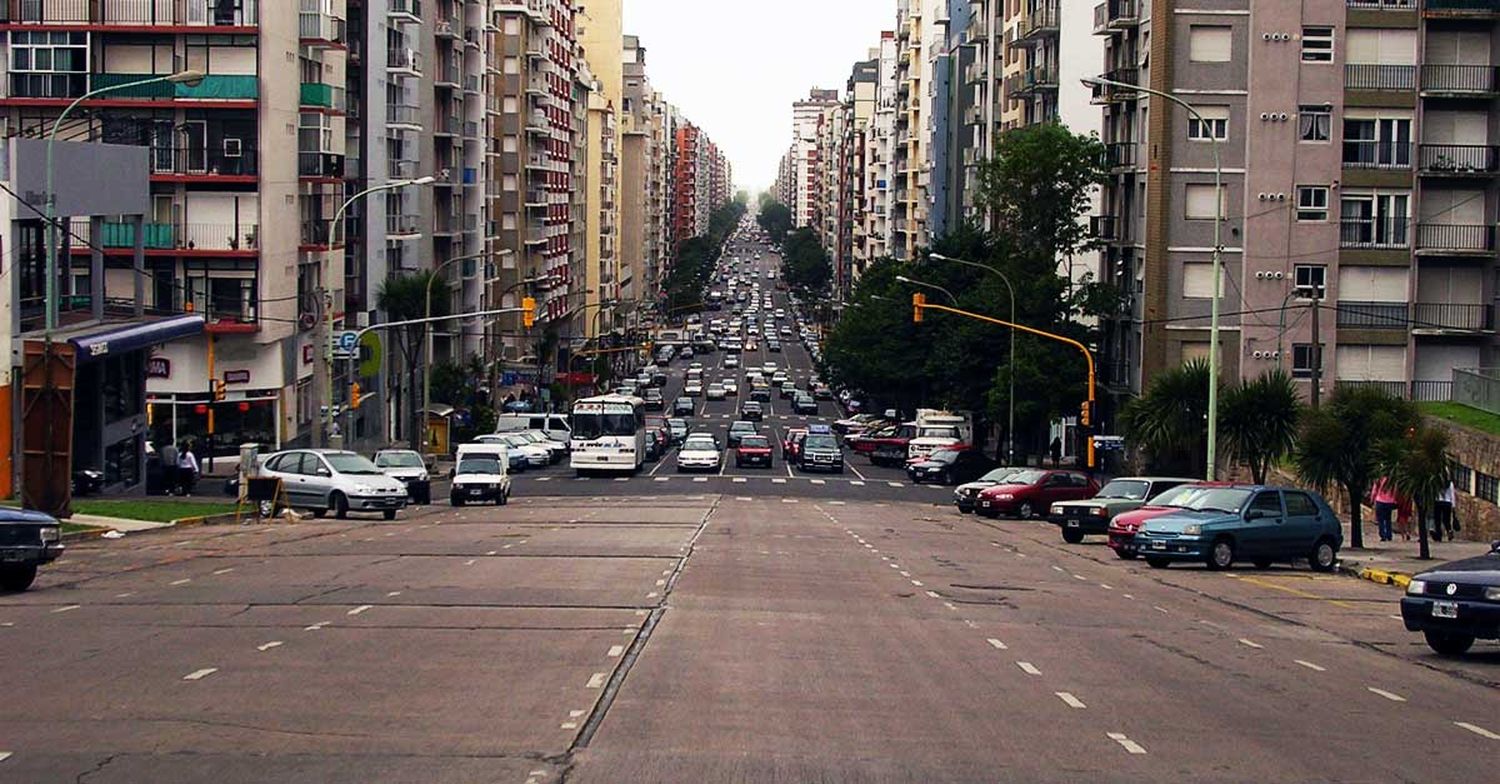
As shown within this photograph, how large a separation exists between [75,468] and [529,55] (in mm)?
74751

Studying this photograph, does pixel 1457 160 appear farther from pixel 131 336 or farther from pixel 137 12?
pixel 137 12

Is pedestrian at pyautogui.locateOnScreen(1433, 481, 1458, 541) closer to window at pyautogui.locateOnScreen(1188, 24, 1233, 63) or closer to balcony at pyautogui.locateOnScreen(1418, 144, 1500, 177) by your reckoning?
balcony at pyautogui.locateOnScreen(1418, 144, 1500, 177)

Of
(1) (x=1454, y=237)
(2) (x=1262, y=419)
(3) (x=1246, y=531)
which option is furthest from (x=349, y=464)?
(1) (x=1454, y=237)

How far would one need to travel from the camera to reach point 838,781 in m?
12.2

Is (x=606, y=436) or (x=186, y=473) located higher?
(x=606, y=436)

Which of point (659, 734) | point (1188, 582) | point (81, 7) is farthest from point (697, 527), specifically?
point (81, 7)

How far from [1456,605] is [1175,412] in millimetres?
30803

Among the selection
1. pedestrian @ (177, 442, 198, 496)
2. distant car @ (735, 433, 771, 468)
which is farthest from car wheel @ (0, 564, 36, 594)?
distant car @ (735, 433, 771, 468)

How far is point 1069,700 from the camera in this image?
1602 centimetres

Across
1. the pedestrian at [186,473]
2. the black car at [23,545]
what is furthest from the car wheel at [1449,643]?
the pedestrian at [186,473]

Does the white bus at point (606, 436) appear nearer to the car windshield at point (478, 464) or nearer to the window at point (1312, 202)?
the car windshield at point (478, 464)

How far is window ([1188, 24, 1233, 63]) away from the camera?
63844 mm

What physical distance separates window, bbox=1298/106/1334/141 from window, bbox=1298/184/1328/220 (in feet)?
5.40

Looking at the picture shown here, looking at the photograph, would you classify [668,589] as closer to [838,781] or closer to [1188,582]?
[1188,582]
